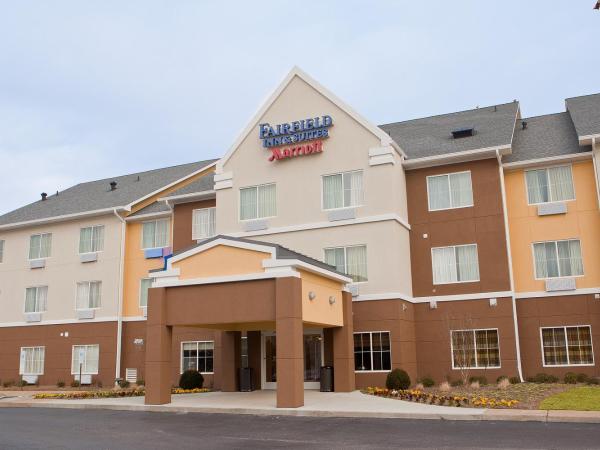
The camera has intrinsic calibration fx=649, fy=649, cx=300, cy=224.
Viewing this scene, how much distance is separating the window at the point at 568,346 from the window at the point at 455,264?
350cm

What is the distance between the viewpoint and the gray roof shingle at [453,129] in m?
26.8

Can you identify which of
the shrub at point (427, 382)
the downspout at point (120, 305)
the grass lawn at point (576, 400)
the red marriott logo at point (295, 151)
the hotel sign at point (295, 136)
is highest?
the hotel sign at point (295, 136)

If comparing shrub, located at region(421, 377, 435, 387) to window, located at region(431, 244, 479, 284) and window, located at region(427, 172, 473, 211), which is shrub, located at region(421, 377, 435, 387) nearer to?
window, located at region(431, 244, 479, 284)

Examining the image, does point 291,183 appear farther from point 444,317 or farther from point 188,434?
point 188,434

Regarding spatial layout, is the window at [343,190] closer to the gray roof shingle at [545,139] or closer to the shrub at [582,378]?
the gray roof shingle at [545,139]

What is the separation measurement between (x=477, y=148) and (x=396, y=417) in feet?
42.2

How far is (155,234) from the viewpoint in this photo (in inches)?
1307

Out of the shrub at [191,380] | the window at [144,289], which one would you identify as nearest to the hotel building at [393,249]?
the shrub at [191,380]

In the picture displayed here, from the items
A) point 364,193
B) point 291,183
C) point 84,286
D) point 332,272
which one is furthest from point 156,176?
point 332,272

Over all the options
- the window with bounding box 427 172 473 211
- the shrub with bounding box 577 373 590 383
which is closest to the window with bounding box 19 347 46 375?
the window with bounding box 427 172 473 211

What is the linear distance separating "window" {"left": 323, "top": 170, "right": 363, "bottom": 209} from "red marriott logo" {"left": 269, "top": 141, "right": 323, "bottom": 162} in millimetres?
1248

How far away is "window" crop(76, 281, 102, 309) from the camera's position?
33469mm

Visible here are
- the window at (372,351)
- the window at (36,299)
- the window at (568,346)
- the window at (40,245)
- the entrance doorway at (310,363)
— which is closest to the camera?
the window at (568,346)

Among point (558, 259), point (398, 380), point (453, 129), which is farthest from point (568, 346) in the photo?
point (453, 129)
